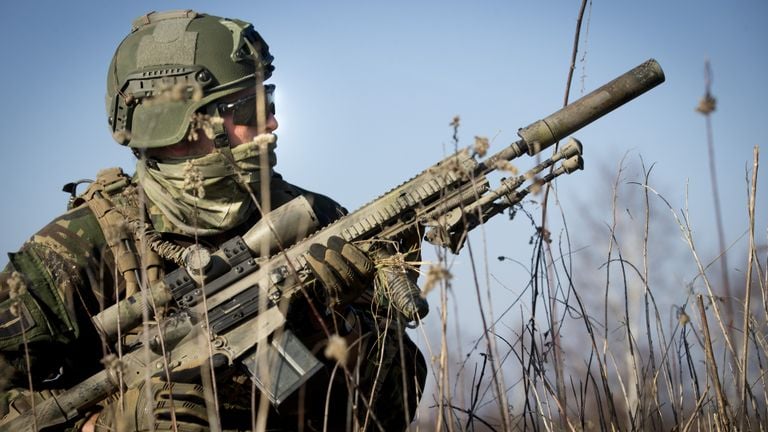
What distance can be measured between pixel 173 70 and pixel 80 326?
54.8 inches

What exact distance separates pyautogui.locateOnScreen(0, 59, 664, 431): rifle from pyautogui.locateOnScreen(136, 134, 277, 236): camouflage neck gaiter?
0.34 m

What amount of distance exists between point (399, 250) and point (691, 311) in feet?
4.27

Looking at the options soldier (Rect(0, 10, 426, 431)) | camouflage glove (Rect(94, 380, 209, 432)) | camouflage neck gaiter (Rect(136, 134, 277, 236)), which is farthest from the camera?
camouflage neck gaiter (Rect(136, 134, 277, 236))

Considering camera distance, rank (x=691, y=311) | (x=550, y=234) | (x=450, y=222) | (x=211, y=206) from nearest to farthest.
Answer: (x=550, y=234), (x=691, y=311), (x=450, y=222), (x=211, y=206)

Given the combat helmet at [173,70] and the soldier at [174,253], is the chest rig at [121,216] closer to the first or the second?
the soldier at [174,253]

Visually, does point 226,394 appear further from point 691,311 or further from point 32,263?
point 691,311

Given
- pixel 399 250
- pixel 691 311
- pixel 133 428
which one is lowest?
pixel 133 428

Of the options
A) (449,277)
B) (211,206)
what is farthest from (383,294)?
(449,277)

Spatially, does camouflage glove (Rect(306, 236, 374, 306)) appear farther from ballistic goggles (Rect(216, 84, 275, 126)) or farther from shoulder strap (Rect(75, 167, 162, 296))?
ballistic goggles (Rect(216, 84, 275, 126))

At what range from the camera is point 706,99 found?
212 cm

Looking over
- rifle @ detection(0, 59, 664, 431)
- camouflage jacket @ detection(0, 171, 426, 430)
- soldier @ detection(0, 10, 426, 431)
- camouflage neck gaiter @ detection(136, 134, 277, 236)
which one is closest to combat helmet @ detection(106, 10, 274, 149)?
soldier @ detection(0, 10, 426, 431)

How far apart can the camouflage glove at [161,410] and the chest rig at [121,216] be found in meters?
0.49

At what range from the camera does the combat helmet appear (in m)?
4.28

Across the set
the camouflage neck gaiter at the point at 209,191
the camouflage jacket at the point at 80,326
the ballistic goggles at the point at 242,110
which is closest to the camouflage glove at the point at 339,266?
the camouflage jacket at the point at 80,326
